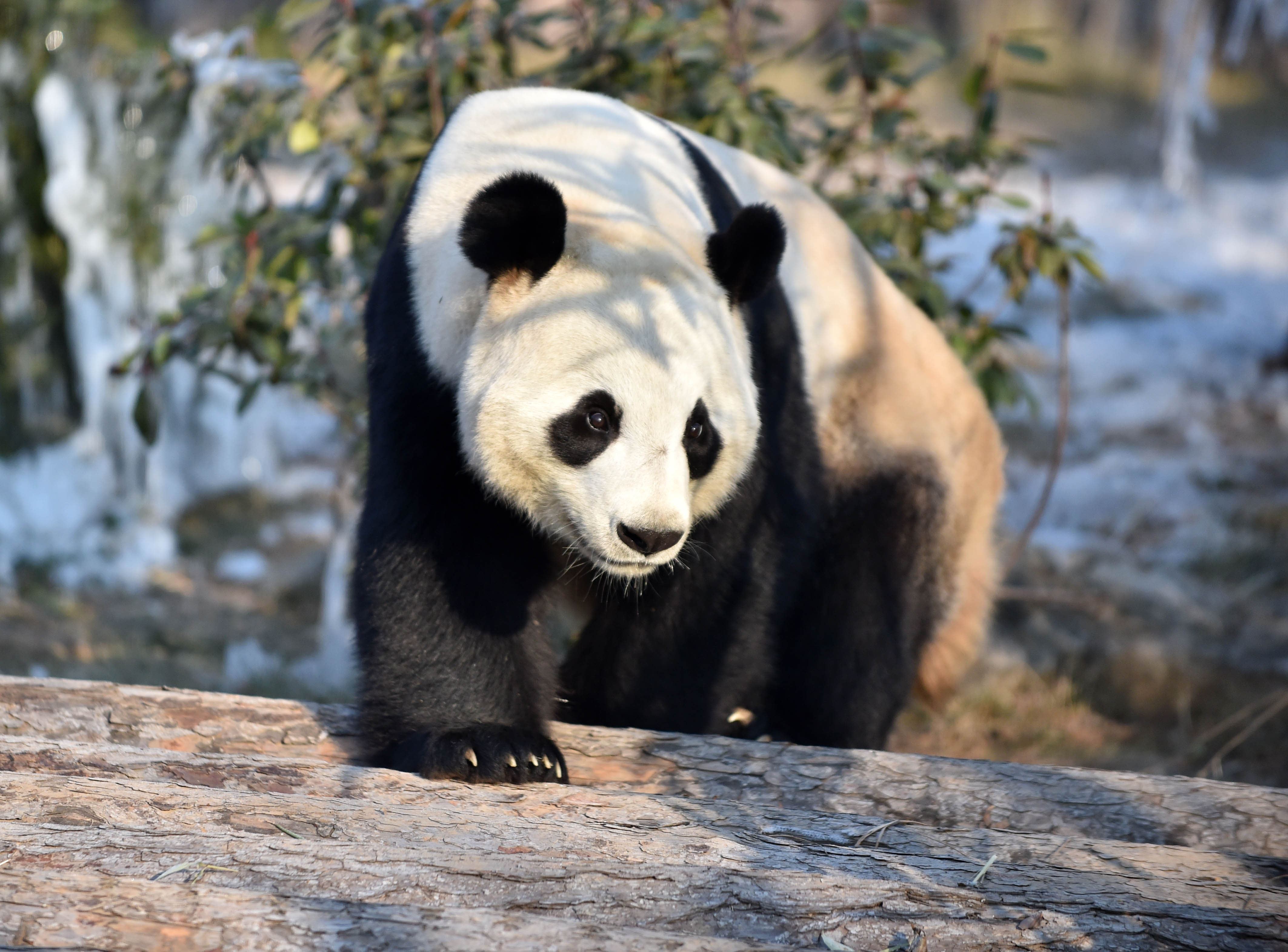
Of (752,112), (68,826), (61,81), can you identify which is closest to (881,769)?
(68,826)

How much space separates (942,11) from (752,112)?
45.8 feet

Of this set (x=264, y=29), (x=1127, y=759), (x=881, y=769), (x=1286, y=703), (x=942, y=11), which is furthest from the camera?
(x=942, y=11)

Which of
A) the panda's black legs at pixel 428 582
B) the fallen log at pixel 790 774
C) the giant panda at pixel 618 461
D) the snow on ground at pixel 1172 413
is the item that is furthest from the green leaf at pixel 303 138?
the snow on ground at pixel 1172 413

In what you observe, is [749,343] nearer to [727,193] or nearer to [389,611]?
[727,193]

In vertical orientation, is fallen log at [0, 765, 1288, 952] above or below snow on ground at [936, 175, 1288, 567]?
above

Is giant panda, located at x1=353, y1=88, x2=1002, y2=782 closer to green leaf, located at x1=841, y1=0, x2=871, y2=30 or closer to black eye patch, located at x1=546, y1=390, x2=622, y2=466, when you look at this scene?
black eye patch, located at x1=546, y1=390, x2=622, y2=466

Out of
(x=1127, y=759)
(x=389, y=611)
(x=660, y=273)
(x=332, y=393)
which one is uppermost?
(x=660, y=273)

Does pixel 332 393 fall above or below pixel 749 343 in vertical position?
below

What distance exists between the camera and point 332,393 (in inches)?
203

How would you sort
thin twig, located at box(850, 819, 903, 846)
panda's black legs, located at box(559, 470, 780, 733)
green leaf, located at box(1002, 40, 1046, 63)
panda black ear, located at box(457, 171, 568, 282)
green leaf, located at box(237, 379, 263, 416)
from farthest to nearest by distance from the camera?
green leaf, located at box(237, 379, 263, 416) < green leaf, located at box(1002, 40, 1046, 63) < panda's black legs, located at box(559, 470, 780, 733) < panda black ear, located at box(457, 171, 568, 282) < thin twig, located at box(850, 819, 903, 846)

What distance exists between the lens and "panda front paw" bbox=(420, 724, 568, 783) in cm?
260

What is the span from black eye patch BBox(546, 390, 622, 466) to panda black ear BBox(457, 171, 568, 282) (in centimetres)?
33

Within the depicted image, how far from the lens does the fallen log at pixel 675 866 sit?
1810 millimetres

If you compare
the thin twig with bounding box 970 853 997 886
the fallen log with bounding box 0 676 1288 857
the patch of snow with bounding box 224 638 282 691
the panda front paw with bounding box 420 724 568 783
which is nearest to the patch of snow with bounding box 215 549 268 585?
the patch of snow with bounding box 224 638 282 691
